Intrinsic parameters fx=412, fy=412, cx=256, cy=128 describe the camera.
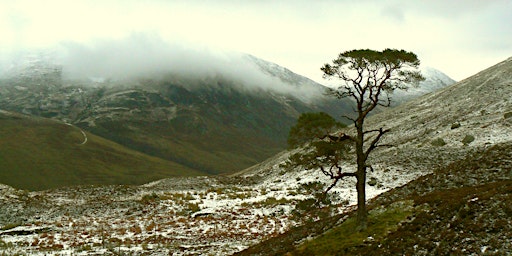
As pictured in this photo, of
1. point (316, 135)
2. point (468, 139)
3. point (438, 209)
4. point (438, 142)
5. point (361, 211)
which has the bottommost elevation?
point (361, 211)

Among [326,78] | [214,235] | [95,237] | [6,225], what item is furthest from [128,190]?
[326,78]

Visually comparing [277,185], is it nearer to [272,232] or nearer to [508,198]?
[272,232]

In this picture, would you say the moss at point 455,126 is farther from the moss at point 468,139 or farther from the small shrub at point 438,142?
the moss at point 468,139

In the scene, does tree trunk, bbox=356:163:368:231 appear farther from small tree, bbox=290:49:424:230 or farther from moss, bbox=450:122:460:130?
moss, bbox=450:122:460:130

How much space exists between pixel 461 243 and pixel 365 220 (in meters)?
6.62

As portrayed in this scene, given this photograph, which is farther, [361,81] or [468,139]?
[468,139]

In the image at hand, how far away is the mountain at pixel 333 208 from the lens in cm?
2155

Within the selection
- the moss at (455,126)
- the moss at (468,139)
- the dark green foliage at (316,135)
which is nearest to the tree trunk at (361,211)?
the dark green foliage at (316,135)

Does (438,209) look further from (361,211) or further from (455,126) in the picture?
(455,126)

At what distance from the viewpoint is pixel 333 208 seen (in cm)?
4203

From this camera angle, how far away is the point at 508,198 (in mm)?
20844

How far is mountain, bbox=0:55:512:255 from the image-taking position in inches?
848

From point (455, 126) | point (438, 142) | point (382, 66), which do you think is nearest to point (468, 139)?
point (438, 142)

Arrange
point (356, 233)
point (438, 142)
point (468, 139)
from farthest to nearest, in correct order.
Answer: point (438, 142) → point (468, 139) → point (356, 233)
